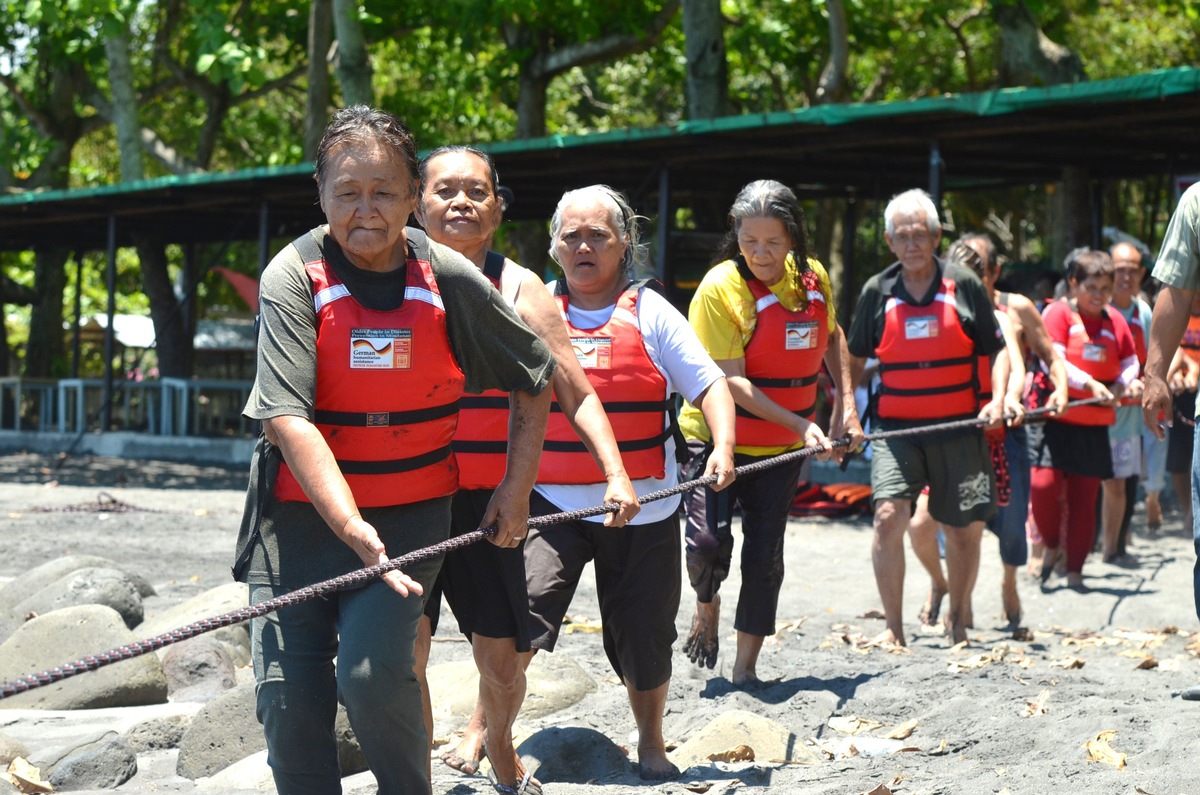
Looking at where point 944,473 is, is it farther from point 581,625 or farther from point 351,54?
point 351,54

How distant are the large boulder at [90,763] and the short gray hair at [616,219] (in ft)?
7.34

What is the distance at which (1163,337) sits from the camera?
5.00 meters

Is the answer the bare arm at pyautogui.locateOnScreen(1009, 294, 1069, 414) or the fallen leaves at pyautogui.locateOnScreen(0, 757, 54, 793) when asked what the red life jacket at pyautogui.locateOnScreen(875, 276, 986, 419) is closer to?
the bare arm at pyautogui.locateOnScreen(1009, 294, 1069, 414)

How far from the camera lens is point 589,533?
4742 mm

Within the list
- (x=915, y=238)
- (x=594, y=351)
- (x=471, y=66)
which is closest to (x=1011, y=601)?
(x=915, y=238)

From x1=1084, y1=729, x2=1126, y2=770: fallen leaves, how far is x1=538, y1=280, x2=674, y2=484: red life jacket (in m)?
1.59

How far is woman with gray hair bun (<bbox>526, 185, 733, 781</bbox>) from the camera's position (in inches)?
184

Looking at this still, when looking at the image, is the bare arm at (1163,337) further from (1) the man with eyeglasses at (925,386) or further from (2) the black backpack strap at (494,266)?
(2) the black backpack strap at (494,266)

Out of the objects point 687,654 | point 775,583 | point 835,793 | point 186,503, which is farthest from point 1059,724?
point 186,503

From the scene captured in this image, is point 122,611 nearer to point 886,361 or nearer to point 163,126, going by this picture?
point 886,361

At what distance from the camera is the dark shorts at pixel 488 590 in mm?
4156

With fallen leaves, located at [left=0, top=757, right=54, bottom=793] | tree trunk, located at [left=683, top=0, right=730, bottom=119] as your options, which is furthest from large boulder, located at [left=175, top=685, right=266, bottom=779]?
tree trunk, located at [left=683, top=0, right=730, bottom=119]

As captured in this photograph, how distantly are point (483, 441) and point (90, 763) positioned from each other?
69.8 inches

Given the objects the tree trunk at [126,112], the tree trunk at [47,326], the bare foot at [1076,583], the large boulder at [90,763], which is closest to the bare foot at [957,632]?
the bare foot at [1076,583]
